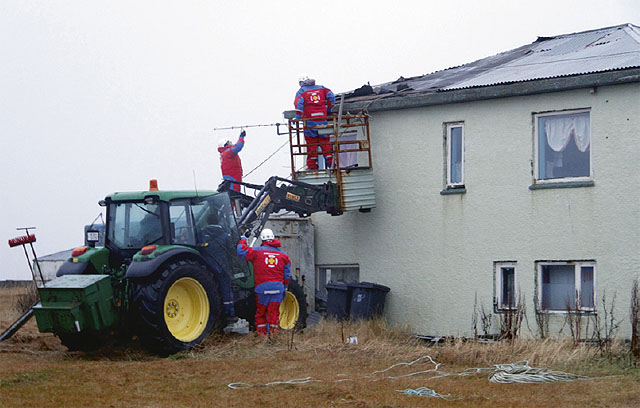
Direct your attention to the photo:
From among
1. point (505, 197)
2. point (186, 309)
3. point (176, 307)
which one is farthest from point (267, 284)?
point (505, 197)

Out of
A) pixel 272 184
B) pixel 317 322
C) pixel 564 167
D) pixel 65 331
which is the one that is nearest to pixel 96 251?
pixel 65 331

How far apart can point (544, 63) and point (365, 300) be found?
18.2 feet

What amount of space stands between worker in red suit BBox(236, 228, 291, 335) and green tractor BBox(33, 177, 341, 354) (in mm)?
285

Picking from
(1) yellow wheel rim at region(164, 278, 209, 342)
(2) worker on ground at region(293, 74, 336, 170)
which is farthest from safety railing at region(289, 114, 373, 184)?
(1) yellow wheel rim at region(164, 278, 209, 342)

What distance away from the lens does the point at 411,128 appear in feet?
60.2

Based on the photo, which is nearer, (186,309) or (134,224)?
(186,309)

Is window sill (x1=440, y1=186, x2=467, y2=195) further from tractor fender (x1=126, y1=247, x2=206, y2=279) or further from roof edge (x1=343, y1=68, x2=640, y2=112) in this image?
tractor fender (x1=126, y1=247, x2=206, y2=279)

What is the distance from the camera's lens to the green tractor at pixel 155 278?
13.4 meters

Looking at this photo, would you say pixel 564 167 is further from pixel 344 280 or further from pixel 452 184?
pixel 344 280

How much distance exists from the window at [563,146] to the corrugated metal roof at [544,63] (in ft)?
2.52

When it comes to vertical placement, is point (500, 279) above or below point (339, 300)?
above

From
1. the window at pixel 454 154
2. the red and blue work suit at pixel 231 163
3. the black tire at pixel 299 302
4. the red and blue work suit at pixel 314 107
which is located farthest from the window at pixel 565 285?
the red and blue work suit at pixel 231 163

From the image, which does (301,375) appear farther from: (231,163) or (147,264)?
(231,163)

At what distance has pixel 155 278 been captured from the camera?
1358cm
